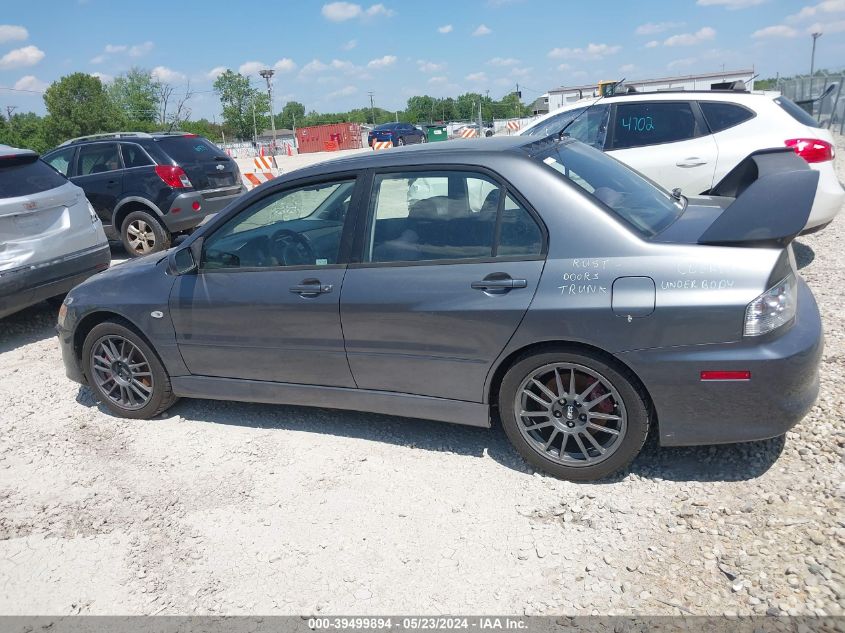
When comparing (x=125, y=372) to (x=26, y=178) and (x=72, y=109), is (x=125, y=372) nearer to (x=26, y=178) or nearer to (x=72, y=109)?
(x=26, y=178)

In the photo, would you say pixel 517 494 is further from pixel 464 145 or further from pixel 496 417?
pixel 464 145

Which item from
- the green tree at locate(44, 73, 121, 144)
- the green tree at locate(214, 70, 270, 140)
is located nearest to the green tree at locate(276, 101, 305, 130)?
the green tree at locate(214, 70, 270, 140)

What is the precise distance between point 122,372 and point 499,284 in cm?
291

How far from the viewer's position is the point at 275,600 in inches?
108

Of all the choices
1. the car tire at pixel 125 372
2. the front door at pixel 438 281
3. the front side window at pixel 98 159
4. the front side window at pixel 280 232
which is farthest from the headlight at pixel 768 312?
the front side window at pixel 98 159

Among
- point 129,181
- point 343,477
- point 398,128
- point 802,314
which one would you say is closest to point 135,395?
point 343,477

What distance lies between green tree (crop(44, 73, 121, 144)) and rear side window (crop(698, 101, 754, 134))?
182 ft

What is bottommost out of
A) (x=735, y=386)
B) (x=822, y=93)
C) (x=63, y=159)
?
(x=735, y=386)

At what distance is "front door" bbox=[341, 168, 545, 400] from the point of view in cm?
327

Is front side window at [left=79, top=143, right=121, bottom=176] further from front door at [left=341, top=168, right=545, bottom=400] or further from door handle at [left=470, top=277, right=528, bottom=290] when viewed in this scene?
door handle at [left=470, top=277, right=528, bottom=290]

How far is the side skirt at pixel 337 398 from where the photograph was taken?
3.53 meters

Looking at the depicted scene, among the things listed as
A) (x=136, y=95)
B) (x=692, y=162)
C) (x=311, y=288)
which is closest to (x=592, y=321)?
(x=311, y=288)

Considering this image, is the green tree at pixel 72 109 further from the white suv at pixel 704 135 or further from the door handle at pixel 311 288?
the door handle at pixel 311 288

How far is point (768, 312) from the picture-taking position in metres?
2.86
